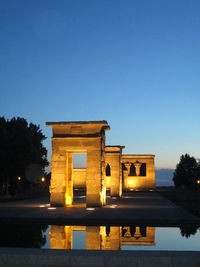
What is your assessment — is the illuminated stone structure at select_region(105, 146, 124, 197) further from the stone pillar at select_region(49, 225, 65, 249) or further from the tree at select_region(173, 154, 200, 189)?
the tree at select_region(173, 154, 200, 189)

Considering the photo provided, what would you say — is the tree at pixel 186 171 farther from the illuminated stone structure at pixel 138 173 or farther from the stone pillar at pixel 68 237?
the stone pillar at pixel 68 237

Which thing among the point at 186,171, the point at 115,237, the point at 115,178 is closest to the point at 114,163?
the point at 115,178

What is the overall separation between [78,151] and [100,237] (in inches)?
419

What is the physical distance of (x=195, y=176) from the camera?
49.0 meters

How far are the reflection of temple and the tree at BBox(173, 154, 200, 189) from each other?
3903 centimetres

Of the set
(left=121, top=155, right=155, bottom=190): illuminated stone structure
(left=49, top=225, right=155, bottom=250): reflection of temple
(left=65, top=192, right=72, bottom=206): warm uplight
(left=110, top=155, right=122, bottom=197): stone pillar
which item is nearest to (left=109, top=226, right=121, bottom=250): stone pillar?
(left=49, top=225, right=155, bottom=250): reflection of temple

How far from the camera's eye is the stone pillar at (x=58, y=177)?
20469mm

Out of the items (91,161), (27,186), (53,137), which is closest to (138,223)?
(91,161)

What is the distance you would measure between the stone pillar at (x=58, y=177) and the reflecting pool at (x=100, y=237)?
23.4 ft

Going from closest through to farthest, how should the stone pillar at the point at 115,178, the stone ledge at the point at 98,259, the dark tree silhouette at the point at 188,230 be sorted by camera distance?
the stone ledge at the point at 98,259 < the dark tree silhouette at the point at 188,230 < the stone pillar at the point at 115,178

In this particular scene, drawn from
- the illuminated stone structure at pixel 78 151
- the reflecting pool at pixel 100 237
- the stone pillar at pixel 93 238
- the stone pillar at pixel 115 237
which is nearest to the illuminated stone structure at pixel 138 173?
the illuminated stone structure at pixel 78 151

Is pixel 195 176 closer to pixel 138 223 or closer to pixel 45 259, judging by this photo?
pixel 138 223

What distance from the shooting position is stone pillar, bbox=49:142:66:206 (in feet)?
67.2

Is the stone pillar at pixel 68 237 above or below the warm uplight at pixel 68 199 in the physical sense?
below
